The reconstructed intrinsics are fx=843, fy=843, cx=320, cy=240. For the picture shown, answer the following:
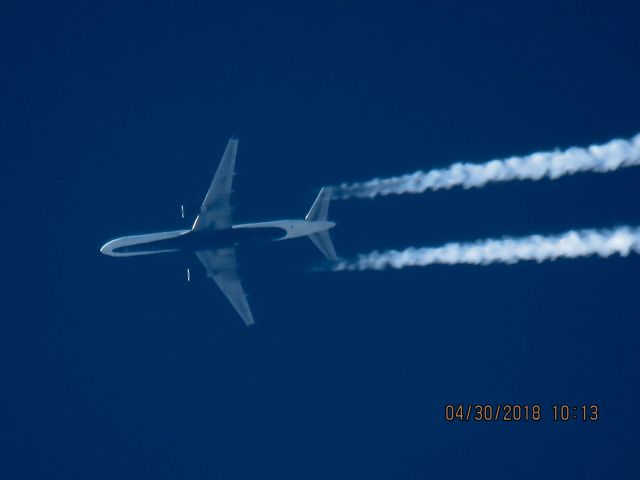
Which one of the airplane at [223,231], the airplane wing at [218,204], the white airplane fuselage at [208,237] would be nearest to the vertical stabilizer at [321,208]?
the airplane at [223,231]

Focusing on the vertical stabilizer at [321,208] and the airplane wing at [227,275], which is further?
the airplane wing at [227,275]

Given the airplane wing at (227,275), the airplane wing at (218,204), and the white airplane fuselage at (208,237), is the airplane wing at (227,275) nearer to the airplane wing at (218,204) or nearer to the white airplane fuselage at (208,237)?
the white airplane fuselage at (208,237)

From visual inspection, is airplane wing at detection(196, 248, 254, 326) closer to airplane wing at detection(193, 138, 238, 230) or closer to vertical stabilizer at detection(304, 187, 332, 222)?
airplane wing at detection(193, 138, 238, 230)

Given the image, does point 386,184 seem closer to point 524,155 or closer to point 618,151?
point 524,155

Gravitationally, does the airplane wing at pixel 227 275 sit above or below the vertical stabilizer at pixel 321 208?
below

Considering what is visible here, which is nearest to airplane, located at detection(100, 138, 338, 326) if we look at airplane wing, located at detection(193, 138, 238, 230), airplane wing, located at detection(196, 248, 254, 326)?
airplane wing, located at detection(193, 138, 238, 230)
